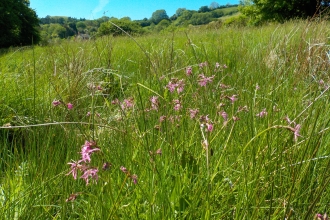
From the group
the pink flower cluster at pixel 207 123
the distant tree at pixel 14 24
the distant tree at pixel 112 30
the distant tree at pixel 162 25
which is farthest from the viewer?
the distant tree at pixel 14 24

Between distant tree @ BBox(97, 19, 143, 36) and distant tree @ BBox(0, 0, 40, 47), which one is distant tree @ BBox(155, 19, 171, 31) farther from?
distant tree @ BBox(0, 0, 40, 47)

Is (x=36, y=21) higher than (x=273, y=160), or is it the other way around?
(x=36, y=21)

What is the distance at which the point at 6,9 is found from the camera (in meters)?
28.1

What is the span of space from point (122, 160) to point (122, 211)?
0.36 metres

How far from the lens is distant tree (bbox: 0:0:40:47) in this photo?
1105 inches

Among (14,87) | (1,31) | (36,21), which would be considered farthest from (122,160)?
(36,21)

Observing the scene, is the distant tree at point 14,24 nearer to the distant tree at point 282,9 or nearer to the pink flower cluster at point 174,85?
the distant tree at point 282,9

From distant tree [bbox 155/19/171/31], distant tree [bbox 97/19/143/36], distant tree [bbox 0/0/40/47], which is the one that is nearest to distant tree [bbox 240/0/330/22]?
distant tree [bbox 97/19/143/36]

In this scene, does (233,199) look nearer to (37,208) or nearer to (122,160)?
(122,160)

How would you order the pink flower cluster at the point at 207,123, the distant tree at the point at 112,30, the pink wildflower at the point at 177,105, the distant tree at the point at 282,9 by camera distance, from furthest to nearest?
the distant tree at the point at 282,9 → the distant tree at the point at 112,30 → the pink wildflower at the point at 177,105 → the pink flower cluster at the point at 207,123

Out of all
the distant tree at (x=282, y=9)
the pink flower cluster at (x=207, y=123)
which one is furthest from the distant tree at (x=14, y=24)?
the pink flower cluster at (x=207, y=123)

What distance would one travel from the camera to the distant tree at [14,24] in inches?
1105

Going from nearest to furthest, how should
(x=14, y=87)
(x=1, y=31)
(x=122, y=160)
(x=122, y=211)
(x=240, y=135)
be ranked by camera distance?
(x=122, y=211) → (x=122, y=160) → (x=240, y=135) → (x=14, y=87) → (x=1, y=31)

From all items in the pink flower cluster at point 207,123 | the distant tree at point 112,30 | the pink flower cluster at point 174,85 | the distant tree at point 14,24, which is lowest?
the pink flower cluster at point 207,123
